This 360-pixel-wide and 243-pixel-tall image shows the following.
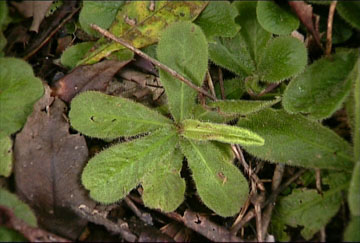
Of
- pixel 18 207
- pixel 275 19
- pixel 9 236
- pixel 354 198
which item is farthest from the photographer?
pixel 275 19

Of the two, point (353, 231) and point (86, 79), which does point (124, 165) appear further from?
point (353, 231)

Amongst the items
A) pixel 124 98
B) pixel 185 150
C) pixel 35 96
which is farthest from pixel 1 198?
pixel 185 150

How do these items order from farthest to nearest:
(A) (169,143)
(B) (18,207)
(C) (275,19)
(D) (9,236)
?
1. (C) (275,19)
2. (A) (169,143)
3. (B) (18,207)
4. (D) (9,236)

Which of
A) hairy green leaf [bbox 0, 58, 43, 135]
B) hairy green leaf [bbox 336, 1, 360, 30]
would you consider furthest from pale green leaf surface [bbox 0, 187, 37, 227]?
hairy green leaf [bbox 336, 1, 360, 30]

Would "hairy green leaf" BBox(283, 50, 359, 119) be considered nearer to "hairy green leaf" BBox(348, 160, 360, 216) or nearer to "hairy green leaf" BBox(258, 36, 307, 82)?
"hairy green leaf" BBox(258, 36, 307, 82)

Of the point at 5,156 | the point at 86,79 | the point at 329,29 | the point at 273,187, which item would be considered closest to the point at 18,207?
the point at 5,156

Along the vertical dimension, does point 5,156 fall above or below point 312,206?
above

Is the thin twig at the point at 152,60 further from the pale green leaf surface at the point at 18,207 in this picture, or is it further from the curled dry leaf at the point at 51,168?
the pale green leaf surface at the point at 18,207
